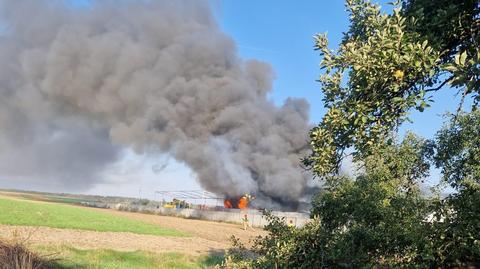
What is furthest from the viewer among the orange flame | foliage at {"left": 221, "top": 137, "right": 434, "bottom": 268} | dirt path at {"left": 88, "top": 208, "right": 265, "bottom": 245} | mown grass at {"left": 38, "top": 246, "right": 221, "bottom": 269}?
the orange flame

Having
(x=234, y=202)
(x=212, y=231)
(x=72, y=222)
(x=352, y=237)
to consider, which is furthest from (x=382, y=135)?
(x=234, y=202)

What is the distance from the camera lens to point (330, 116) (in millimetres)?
4910

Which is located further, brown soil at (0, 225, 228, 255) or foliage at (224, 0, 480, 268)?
brown soil at (0, 225, 228, 255)

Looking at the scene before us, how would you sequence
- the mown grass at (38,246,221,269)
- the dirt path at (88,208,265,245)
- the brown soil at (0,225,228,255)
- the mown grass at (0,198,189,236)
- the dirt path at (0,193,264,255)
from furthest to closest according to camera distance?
the dirt path at (88,208,265,245) → the mown grass at (0,198,189,236) → the dirt path at (0,193,264,255) → the brown soil at (0,225,228,255) → the mown grass at (38,246,221,269)

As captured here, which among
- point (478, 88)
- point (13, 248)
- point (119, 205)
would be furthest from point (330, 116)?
point (119, 205)

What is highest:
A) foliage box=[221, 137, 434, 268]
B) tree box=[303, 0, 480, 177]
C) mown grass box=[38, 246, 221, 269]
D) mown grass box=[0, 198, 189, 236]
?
tree box=[303, 0, 480, 177]

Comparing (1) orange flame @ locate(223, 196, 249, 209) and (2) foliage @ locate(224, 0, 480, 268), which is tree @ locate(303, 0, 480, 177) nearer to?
(2) foliage @ locate(224, 0, 480, 268)

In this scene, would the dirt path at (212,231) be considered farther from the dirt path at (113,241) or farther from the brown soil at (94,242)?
the brown soil at (94,242)

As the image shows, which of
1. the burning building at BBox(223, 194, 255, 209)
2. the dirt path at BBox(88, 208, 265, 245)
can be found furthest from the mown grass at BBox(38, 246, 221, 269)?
the burning building at BBox(223, 194, 255, 209)

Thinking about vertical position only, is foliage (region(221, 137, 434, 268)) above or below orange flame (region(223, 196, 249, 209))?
below

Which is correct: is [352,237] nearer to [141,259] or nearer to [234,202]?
[141,259]

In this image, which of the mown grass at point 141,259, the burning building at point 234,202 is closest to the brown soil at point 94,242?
the mown grass at point 141,259

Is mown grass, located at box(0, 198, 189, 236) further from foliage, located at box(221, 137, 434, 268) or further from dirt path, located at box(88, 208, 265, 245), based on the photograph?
foliage, located at box(221, 137, 434, 268)

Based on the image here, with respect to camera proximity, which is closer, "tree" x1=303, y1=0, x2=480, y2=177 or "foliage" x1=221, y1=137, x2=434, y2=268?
"tree" x1=303, y1=0, x2=480, y2=177
